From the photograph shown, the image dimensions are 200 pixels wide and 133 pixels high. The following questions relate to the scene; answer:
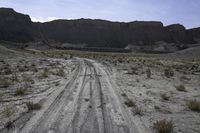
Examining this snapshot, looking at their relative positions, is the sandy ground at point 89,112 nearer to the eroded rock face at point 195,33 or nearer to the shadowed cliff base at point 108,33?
the shadowed cliff base at point 108,33

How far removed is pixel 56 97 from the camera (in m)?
12.7

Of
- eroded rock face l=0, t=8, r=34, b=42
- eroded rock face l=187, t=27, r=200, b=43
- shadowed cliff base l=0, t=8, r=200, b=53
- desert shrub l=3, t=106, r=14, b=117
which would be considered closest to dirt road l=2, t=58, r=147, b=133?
desert shrub l=3, t=106, r=14, b=117

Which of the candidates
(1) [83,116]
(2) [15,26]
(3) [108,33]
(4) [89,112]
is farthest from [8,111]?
(3) [108,33]

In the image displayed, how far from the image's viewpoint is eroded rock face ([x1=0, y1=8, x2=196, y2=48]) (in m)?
153

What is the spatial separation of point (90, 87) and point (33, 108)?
225 inches

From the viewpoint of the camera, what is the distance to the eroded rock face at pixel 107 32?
153 m

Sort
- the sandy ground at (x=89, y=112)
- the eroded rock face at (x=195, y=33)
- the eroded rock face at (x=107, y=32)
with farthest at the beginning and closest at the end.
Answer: the eroded rock face at (x=195, y=33)
the eroded rock face at (x=107, y=32)
the sandy ground at (x=89, y=112)

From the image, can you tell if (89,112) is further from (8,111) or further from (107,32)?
(107,32)

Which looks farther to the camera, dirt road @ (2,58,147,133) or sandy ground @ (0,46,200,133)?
sandy ground @ (0,46,200,133)

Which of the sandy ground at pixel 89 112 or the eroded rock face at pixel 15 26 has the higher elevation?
the eroded rock face at pixel 15 26

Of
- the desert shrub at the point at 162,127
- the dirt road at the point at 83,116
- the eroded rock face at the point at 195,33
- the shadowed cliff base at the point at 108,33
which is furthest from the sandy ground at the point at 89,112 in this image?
the eroded rock face at the point at 195,33

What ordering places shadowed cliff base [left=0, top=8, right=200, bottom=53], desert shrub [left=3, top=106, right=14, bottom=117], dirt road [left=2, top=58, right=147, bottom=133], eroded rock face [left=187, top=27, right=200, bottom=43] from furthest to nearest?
eroded rock face [left=187, top=27, right=200, bottom=43] < shadowed cliff base [left=0, top=8, right=200, bottom=53] < desert shrub [left=3, top=106, right=14, bottom=117] < dirt road [left=2, top=58, right=147, bottom=133]

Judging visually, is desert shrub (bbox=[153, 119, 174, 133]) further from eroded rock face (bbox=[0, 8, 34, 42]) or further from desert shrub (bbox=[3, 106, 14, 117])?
eroded rock face (bbox=[0, 8, 34, 42])

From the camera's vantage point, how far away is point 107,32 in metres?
159
